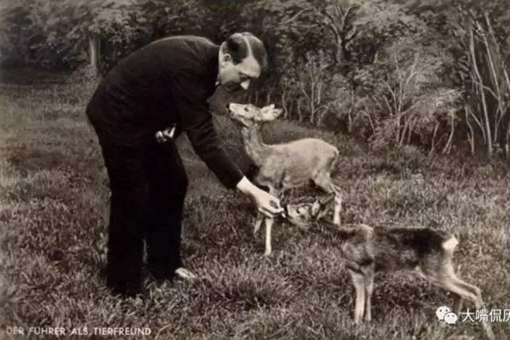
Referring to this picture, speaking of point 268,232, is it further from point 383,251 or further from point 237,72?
point 237,72

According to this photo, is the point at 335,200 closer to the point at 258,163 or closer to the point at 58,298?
the point at 258,163

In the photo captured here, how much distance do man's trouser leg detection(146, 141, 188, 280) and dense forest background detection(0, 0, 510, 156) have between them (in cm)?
31

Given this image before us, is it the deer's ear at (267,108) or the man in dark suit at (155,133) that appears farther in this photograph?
the deer's ear at (267,108)

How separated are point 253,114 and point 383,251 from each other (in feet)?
1.83

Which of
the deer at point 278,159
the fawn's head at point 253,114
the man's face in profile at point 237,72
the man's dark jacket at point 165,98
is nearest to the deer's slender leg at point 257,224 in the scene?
the deer at point 278,159

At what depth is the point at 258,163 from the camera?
112 inches

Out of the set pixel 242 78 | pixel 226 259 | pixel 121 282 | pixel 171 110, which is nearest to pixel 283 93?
pixel 242 78

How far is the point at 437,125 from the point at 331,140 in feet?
1.09

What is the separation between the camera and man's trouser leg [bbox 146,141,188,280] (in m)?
2.81

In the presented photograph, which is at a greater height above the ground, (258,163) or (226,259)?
(258,163)

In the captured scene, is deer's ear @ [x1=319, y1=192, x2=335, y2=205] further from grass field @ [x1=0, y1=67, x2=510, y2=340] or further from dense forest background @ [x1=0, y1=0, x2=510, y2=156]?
dense forest background @ [x1=0, y1=0, x2=510, y2=156]

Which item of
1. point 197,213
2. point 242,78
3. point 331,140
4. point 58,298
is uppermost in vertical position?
point 242,78

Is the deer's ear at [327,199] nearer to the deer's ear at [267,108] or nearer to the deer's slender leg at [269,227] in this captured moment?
the deer's slender leg at [269,227]

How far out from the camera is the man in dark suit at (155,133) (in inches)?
108
